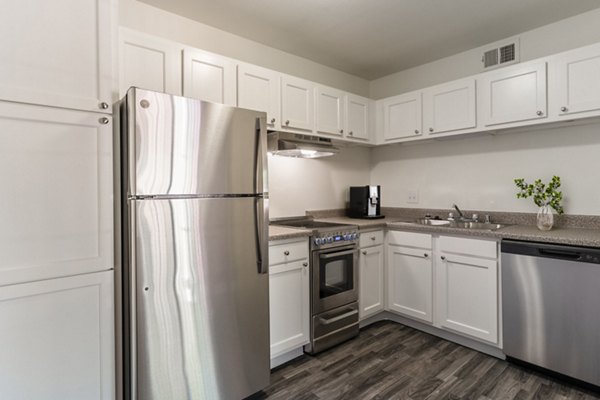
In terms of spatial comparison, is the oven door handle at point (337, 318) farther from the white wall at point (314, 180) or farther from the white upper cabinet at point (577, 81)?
the white upper cabinet at point (577, 81)

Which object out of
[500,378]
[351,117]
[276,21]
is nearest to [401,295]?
[500,378]

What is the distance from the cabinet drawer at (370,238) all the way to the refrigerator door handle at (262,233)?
3.80ft

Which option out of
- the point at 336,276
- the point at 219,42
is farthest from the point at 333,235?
the point at 219,42

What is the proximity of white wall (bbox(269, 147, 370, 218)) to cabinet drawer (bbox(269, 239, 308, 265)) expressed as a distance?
2.28 feet

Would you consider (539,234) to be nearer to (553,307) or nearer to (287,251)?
(553,307)

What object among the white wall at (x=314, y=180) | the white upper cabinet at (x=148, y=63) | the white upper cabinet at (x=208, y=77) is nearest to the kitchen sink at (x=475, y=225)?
the white wall at (x=314, y=180)

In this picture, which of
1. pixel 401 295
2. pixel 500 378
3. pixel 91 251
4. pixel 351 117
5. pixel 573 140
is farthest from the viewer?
pixel 351 117

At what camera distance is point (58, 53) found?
4.49 ft

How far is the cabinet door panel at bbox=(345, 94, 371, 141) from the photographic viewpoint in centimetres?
321

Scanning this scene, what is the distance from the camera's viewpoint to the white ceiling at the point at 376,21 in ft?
7.63

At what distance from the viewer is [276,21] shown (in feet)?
8.39

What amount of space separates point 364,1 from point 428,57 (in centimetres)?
130

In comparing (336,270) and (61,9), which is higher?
(61,9)

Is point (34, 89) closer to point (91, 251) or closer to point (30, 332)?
point (91, 251)
